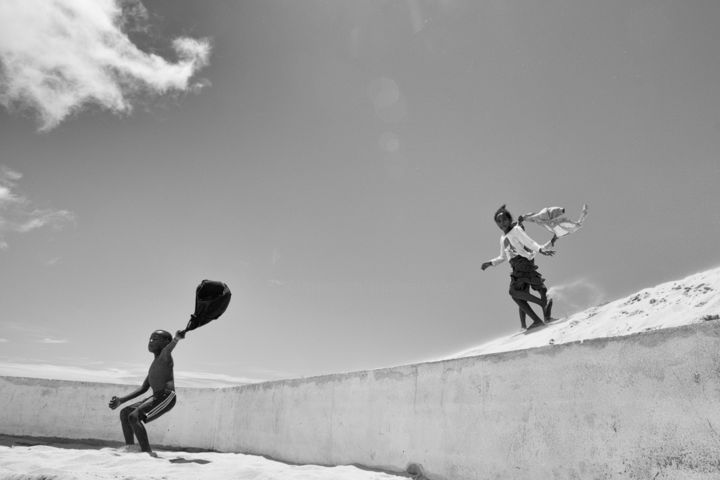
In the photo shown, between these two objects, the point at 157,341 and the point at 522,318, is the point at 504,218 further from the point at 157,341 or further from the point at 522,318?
the point at 157,341

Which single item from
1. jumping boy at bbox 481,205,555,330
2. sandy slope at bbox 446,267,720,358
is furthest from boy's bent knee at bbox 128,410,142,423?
jumping boy at bbox 481,205,555,330

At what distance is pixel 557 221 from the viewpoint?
698cm

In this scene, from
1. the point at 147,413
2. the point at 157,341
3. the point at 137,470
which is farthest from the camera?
the point at 157,341

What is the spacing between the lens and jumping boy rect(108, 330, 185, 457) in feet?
18.7

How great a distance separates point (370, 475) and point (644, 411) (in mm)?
2538

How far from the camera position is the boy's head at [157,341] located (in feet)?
20.4

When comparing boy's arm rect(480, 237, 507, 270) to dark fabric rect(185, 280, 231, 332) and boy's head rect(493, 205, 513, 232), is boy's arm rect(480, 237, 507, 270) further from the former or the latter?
dark fabric rect(185, 280, 231, 332)

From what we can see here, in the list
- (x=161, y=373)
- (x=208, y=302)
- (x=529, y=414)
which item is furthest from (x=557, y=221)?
(x=161, y=373)

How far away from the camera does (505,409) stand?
3.68 metres

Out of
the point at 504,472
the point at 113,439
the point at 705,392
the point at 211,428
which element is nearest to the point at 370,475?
the point at 504,472

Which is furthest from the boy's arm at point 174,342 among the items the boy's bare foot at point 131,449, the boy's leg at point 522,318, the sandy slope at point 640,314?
the boy's leg at point 522,318

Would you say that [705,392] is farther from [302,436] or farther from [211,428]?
[211,428]

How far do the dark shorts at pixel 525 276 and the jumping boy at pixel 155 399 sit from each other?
4.44 meters

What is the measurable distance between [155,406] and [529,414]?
4.41m
